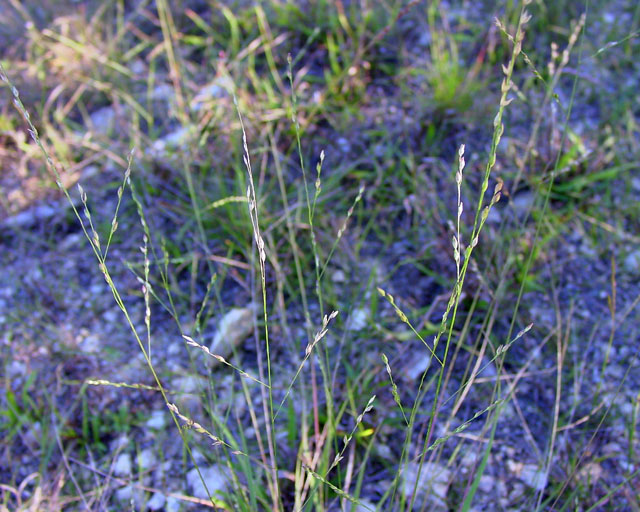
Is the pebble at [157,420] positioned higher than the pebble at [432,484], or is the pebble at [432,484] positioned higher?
the pebble at [157,420]

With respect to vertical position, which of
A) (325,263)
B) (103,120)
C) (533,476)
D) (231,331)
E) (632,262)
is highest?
(103,120)

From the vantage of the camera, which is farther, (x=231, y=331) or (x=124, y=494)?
(x=231, y=331)

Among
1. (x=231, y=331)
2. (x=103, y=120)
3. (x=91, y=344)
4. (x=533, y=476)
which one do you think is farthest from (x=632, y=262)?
(x=103, y=120)

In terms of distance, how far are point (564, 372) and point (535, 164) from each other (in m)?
0.77

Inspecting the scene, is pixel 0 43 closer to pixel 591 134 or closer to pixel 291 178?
pixel 291 178

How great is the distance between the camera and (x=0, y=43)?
288 centimetres

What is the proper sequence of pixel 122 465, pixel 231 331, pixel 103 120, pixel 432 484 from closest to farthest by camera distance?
1. pixel 432 484
2. pixel 122 465
3. pixel 231 331
4. pixel 103 120

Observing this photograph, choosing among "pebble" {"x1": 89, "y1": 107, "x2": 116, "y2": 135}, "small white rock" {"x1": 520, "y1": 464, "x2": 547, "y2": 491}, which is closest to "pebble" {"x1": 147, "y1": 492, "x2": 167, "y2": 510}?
"small white rock" {"x1": 520, "y1": 464, "x2": 547, "y2": 491}

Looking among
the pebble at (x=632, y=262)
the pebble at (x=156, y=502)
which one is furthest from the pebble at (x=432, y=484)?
the pebble at (x=632, y=262)

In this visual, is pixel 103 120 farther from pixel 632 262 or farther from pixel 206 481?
pixel 632 262

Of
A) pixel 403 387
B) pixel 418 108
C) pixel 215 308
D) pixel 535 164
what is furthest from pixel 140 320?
pixel 535 164

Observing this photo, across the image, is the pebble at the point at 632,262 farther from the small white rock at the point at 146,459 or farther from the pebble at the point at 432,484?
the small white rock at the point at 146,459

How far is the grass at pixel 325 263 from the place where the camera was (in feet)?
5.04

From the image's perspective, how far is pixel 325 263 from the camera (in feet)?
5.17
